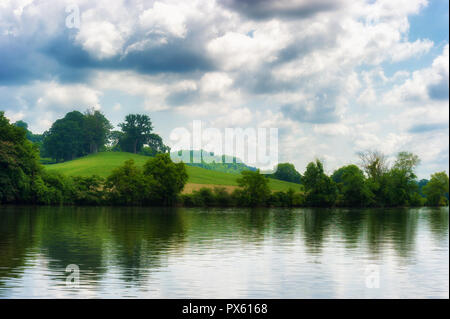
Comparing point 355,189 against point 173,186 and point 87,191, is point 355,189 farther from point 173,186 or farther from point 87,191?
point 87,191

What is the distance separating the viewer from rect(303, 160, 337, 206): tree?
132 m

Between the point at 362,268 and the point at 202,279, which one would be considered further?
the point at 362,268

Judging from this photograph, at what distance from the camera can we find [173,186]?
11669 cm

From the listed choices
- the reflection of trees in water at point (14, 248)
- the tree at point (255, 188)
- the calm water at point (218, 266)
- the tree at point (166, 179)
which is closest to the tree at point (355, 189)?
the tree at point (255, 188)

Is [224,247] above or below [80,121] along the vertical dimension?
below

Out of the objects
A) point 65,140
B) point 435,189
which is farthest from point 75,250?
point 65,140

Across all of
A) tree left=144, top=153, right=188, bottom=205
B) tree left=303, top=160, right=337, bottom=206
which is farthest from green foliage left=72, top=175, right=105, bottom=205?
tree left=303, top=160, right=337, bottom=206

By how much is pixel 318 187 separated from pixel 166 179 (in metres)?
41.7

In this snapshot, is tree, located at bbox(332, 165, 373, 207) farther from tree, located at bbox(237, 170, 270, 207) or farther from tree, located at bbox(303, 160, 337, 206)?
tree, located at bbox(237, 170, 270, 207)

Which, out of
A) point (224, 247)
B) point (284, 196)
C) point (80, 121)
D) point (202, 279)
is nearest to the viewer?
point (202, 279)

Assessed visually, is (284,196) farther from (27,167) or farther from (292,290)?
(292,290)
